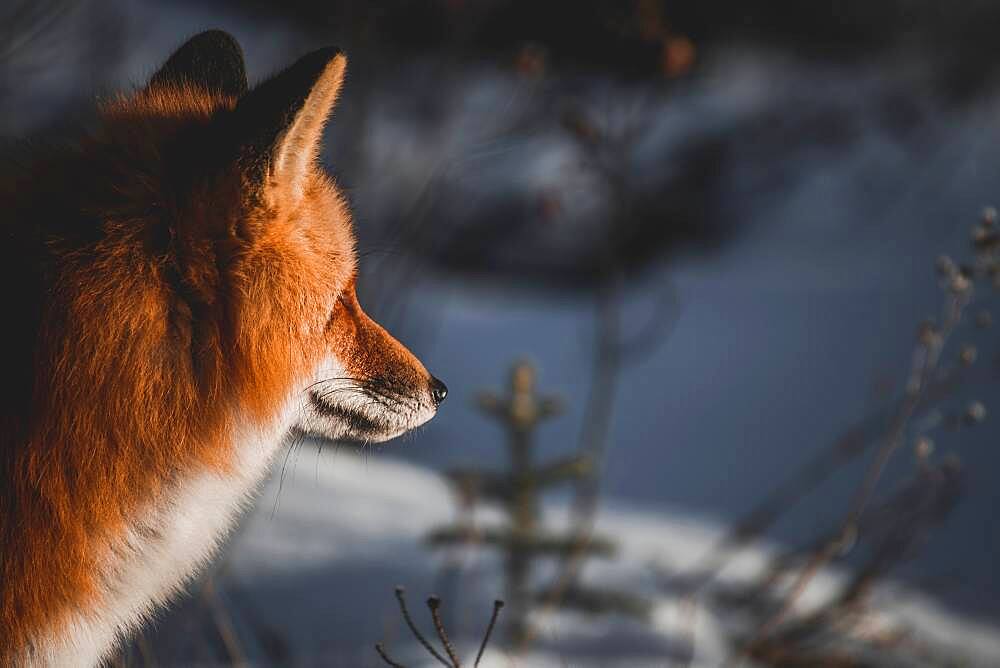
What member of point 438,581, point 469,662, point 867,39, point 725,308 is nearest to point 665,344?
point 725,308

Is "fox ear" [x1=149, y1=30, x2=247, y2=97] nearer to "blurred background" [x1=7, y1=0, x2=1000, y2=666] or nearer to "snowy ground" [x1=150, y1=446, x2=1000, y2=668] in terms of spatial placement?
"blurred background" [x1=7, y1=0, x2=1000, y2=666]

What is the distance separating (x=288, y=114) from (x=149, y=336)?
37 centimetres

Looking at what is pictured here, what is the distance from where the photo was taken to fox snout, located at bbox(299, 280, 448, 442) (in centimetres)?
135

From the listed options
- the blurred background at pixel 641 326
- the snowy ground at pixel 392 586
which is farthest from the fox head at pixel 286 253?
the snowy ground at pixel 392 586

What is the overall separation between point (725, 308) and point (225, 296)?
560 cm

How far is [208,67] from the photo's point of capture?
1.53 metres

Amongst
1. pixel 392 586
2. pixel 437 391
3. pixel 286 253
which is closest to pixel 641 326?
pixel 392 586

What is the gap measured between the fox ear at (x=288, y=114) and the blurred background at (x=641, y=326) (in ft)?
1.50

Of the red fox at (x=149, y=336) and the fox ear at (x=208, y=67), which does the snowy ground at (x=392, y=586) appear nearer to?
the red fox at (x=149, y=336)

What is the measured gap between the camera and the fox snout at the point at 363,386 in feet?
4.44

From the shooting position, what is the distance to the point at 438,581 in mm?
2727

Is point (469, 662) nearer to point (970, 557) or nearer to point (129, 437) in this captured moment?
point (129, 437)

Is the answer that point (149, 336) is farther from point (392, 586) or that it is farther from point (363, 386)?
point (392, 586)

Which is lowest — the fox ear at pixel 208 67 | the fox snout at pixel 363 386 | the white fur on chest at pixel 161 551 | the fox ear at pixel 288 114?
the white fur on chest at pixel 161 551
